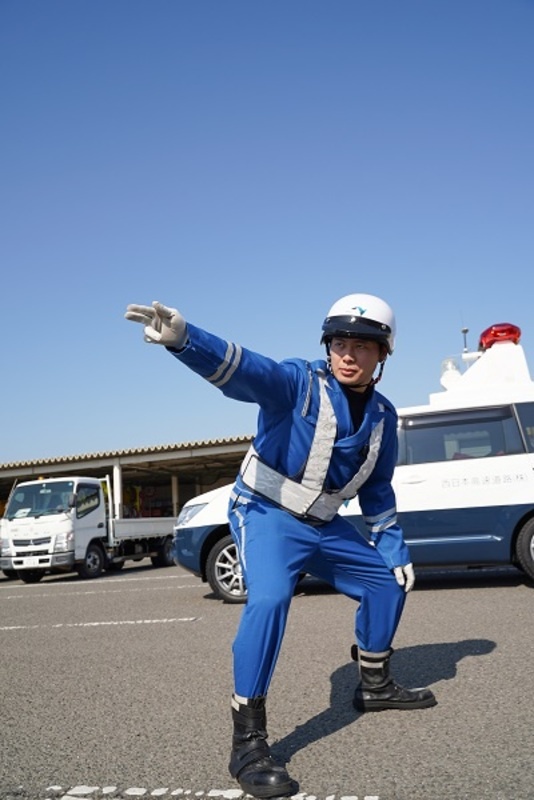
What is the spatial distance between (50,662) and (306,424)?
306cm

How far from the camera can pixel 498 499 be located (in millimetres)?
7129

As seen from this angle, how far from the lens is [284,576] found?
9.29ft

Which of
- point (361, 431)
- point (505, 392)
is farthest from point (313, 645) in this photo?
point (505, 392)

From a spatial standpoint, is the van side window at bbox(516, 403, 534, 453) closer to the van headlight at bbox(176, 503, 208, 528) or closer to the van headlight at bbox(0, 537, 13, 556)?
the van headlight at bbox(176, 503, 208, 528)

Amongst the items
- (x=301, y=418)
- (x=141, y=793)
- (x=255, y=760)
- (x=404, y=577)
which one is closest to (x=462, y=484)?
(x=404, y=577)

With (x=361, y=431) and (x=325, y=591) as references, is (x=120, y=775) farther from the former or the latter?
(x=325, y=591)

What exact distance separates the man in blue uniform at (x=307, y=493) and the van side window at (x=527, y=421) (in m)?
4.30

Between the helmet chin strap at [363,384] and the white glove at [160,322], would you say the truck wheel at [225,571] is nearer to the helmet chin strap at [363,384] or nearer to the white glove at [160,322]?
the helmet chin strap at [363,384]

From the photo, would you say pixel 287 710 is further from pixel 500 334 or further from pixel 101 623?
pixel 500 334

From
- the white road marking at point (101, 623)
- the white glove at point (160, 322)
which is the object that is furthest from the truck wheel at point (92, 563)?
the white glove at point (160, 322)

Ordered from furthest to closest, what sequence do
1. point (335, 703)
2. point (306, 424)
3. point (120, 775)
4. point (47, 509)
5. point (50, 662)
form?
→ point (47, 509) → point (50, 662) → point (335, 703) → point (306, 424) → point (120, 775)

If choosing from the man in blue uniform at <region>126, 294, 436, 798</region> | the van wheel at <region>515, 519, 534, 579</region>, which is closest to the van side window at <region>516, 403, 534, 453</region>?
the van wheel at <region>515, 519, 534, 579</region>

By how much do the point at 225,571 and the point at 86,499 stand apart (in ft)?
23.7

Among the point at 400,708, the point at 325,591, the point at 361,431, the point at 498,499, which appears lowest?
the point at 325,591
